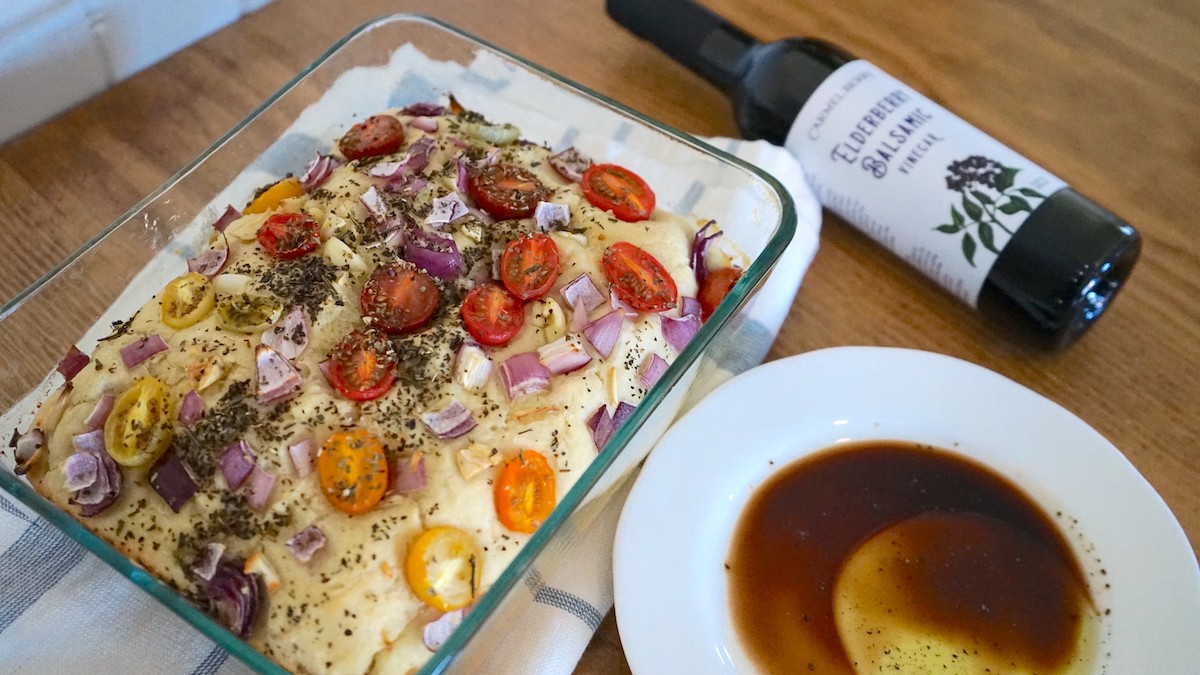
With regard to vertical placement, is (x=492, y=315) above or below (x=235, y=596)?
above

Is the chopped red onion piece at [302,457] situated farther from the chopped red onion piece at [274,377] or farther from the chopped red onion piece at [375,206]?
the chopped red onion piece at [375,206]

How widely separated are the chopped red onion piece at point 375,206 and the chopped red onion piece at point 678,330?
0.37 m

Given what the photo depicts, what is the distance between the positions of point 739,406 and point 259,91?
1.05 m

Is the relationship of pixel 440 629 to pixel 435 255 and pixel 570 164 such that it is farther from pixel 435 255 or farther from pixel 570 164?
pixel 570 164

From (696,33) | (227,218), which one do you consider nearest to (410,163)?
(227,218)

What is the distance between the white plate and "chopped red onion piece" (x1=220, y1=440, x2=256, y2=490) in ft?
1.39

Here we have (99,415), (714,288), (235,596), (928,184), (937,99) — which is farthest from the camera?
(937,99)

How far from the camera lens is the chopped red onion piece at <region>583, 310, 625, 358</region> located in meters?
1.07

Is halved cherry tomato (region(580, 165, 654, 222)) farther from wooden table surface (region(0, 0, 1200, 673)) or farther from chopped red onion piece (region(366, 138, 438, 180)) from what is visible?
wooden table surface (region(0, 0, 1200, 673))

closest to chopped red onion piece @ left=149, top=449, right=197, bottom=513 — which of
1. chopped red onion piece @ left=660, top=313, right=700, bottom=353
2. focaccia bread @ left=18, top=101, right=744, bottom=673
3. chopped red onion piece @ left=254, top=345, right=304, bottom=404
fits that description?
focaccia bread @ left=18, top=101, right=744, bottom=673

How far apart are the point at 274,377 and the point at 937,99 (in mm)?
1287

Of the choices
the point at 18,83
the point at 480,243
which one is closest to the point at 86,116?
the point at 18,83

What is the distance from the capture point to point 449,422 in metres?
1.00

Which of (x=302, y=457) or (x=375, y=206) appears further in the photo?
(x=375, y=206)
